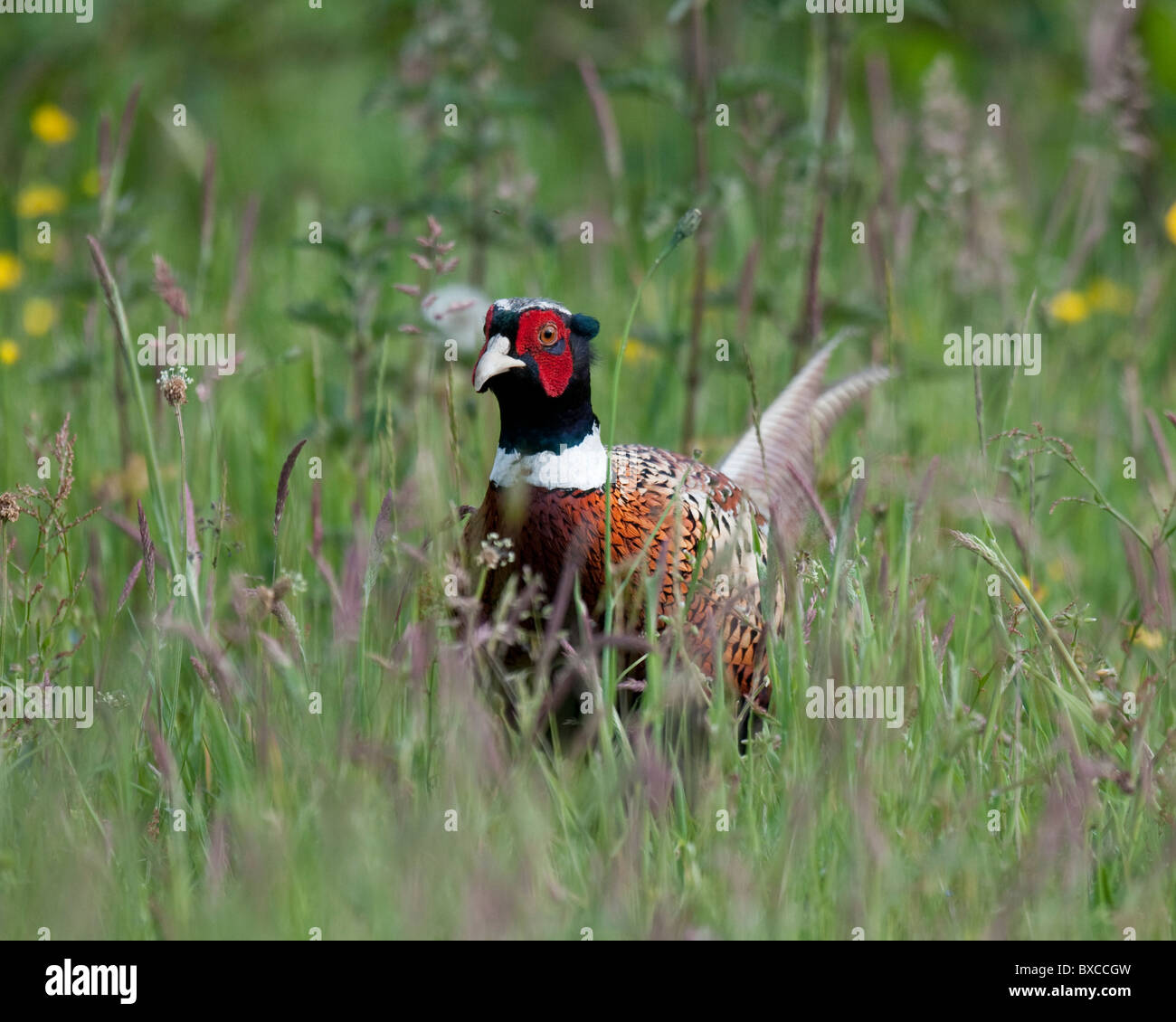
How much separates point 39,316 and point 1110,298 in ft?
13.4

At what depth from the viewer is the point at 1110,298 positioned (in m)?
5.73

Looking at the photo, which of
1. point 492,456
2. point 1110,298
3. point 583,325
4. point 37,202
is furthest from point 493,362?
point 1110,298

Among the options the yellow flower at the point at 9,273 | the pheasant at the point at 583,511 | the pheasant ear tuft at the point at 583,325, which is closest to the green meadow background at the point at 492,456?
the yellow flower at the point at 9,273

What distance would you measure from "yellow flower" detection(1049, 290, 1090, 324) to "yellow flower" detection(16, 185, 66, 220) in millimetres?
3768

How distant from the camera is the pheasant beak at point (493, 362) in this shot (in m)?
2.54

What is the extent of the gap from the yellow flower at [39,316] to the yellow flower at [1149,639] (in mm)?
3692

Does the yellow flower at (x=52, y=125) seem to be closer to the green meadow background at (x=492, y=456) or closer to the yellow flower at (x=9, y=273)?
the green meadow background at (x=492, y=456)

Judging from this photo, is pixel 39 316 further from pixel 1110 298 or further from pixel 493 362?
pixel 1110 298

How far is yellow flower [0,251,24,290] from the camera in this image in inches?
211

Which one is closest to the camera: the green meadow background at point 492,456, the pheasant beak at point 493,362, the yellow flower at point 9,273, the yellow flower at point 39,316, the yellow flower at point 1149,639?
the green meadow background at point 492,456

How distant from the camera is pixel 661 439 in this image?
4.29 m

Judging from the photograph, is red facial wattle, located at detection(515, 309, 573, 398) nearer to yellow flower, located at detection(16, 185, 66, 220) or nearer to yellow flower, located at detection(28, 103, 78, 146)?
yellow flower, located at detection(16, 185, 66, 220)

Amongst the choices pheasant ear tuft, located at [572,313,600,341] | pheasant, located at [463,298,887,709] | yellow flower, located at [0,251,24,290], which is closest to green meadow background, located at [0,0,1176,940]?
yellow flower, located at [0,251,24,290]
